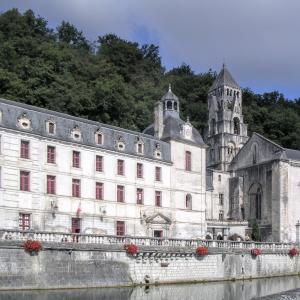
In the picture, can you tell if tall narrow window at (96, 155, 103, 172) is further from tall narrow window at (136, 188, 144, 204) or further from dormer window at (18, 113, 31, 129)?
dormer window at (18, 113, 31, 129)

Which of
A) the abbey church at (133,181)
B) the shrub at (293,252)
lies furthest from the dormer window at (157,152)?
the shrub at (293,252)

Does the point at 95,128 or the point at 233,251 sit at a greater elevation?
the point at 95,128

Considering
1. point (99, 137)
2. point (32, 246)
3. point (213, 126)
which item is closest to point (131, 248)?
point (32, 246)

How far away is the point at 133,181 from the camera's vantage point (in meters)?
44.0

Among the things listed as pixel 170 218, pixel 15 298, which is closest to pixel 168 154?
pixel 170 218

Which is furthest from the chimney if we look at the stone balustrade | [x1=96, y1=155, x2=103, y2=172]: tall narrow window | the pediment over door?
the stone balustrade

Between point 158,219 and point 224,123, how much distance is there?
32.7 metres

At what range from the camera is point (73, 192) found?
4038 centimetres

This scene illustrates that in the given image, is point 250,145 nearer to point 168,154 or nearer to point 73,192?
point 168,154

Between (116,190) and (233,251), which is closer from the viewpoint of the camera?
(233,251)

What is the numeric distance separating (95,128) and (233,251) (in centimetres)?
1245

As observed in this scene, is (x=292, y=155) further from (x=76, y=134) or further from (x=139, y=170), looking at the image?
(x=76, y=134)

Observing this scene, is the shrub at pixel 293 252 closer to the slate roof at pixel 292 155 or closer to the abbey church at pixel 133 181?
the abbey church at pixel 133 181

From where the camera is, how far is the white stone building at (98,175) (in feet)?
123
